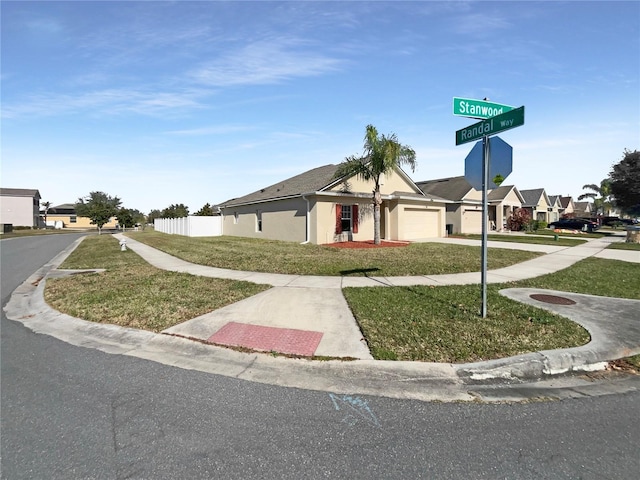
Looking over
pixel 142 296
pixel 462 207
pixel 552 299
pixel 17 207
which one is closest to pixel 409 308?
pixel 552 299

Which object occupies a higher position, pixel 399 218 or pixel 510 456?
pixel 399 218

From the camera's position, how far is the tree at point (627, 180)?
32759mm

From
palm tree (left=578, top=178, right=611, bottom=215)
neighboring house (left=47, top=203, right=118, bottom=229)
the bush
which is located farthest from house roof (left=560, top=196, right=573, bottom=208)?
neighboring house (left=47, top=203, right=118, bottom=229)

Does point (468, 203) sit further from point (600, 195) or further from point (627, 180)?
Answer: point (600, 195)

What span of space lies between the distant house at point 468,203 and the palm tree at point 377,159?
38.2 ft

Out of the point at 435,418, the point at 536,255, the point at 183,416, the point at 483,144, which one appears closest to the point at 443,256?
the point at 536,255

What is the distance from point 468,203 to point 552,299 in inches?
935

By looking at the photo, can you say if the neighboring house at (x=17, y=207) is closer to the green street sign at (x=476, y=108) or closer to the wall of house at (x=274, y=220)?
the wall of house at (x=274, y=220)

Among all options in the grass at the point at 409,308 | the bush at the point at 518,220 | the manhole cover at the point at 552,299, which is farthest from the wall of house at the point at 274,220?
the bush at the point at 518,220

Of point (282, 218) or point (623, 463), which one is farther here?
point (282, 218)

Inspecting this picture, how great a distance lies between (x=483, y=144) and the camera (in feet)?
16.8

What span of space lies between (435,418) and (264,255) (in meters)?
10.9

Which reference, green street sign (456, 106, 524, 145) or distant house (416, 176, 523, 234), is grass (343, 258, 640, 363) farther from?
distant house (416, 176, 523, 234)

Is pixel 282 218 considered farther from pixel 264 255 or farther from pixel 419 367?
pixel 419 367
